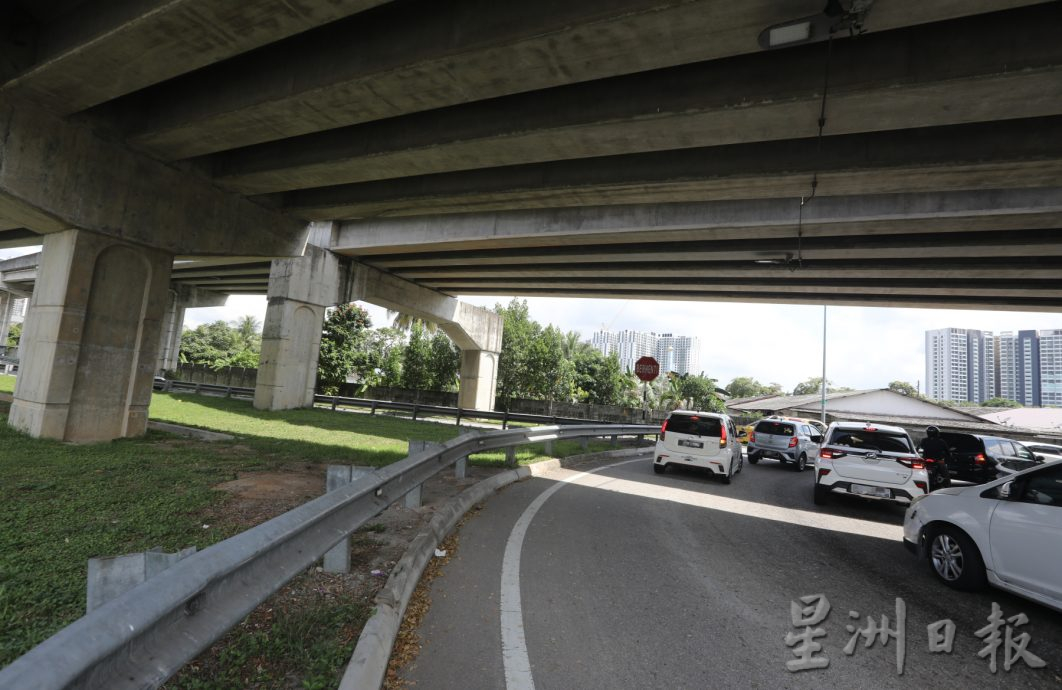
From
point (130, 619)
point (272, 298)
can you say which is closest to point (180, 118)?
point (130, 619)

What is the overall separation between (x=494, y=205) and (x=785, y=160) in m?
5.51

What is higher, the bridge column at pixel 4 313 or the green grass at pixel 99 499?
the bridge column at pixel 4 313

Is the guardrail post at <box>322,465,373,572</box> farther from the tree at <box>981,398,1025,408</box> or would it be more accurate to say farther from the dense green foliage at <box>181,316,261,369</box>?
the tree at <box>981,398,1025,408</box>

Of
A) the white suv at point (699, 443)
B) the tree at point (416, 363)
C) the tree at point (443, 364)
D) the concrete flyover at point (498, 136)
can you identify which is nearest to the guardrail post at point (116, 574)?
the concrete flyover at point (498, 136)

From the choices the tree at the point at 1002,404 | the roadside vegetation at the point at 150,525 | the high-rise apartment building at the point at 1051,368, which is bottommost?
the roadside vegetation at the point at 150,525

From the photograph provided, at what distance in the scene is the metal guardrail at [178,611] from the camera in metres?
1.47

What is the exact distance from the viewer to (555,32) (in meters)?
5.50

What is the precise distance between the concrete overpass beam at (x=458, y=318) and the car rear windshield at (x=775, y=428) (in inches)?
642

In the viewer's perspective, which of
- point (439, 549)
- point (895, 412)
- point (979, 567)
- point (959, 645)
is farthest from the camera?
point (895, 412)

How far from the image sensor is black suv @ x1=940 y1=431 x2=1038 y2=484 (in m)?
12.9

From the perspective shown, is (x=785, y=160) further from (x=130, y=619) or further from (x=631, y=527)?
(x=130, y=619)

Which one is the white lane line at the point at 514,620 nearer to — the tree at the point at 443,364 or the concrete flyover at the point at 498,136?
the concrete flyover at the point at 498,136

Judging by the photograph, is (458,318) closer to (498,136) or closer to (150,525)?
(498,136)

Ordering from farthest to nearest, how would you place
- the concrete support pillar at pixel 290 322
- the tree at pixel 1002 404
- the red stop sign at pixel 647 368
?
the tree at pixel 1002 404
the concrete support pillar at pixel 290 322
the red stop sign at pixel 647 368
